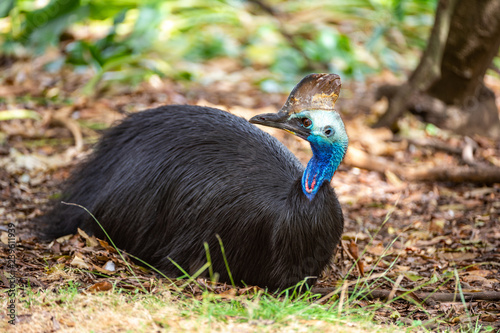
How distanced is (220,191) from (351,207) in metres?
1.88

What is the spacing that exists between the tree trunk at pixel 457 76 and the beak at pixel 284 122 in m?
3.39

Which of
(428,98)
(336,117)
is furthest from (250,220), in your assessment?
(428,98)

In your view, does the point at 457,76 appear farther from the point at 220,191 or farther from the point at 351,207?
the point at 220,191

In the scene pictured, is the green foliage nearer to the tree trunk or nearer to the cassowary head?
the tree trunk

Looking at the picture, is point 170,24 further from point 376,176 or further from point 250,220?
point 250,220

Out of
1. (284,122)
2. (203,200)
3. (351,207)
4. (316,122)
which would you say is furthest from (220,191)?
(351,207)

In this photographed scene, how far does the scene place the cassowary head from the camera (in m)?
2.92

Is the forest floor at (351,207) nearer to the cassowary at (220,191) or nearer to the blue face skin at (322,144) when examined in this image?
the cassowary at (220,191)

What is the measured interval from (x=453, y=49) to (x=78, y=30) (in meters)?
5.35

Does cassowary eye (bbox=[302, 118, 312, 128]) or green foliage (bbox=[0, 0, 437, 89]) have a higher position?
cassowary eye (bbox=[302, 118, 312, 128])

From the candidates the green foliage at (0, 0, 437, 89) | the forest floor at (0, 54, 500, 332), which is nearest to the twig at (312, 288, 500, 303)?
the forest floor at (0, 54, 500, 332)

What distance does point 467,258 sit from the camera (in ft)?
12.5

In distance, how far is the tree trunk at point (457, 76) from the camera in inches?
233

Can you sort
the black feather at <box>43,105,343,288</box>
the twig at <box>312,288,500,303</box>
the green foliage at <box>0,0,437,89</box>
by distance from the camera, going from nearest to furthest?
the black feather at <box>43,105,343,288</box>
the twig at <box>312,288,500,303</box>
the green foliage at <box>0,0,437,89</box>
